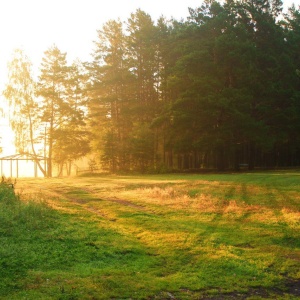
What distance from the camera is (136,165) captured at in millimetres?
41438

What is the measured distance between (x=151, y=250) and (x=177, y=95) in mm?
33651

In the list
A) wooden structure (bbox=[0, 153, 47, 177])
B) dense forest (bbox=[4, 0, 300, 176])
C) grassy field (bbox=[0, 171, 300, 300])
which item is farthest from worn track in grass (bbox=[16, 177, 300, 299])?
wooden structure (bbox=[0, 153, 47, 177])

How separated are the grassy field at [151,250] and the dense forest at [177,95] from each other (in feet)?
74.4

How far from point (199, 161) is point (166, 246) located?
112ft

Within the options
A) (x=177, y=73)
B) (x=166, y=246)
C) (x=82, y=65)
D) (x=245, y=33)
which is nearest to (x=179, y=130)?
(x=177, y=73)

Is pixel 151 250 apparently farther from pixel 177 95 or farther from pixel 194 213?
pixel 177 95

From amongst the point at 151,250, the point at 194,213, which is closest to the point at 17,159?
the point at 194,213

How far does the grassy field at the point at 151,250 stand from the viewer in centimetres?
658

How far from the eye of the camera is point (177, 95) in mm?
41562

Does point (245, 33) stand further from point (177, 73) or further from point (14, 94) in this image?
point (14, 94)

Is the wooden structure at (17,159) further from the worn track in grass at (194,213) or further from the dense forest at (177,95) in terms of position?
the worn track in grass at (194,213)

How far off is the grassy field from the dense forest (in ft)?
74.4

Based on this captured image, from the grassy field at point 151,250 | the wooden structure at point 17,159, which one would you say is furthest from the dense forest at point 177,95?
the grassy field at point 151,250

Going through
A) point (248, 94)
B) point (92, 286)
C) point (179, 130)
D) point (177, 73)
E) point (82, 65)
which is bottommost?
point (92, 286)
